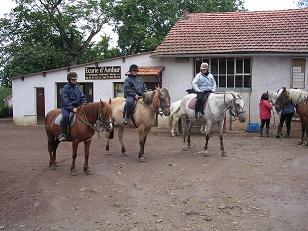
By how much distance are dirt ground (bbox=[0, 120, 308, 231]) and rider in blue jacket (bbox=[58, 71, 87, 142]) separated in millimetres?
1087

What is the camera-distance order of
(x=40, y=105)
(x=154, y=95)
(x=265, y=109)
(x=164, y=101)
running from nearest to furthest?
(x=164, y=101) → (x=154, y=95) → (x=265, y=109) → (x=40, y=105)

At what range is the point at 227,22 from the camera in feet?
61.8

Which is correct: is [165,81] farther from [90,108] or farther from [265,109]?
[90,108]

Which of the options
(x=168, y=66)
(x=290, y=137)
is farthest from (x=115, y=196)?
(x=168, y=66)

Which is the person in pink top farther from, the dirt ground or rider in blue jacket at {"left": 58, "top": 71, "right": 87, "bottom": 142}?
rider in blue jacket at {"left": 58, "top": 71, "right": 87, "bottom": 142}

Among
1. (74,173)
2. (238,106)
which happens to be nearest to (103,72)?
(238,106)

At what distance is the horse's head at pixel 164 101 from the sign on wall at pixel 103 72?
8682 mm

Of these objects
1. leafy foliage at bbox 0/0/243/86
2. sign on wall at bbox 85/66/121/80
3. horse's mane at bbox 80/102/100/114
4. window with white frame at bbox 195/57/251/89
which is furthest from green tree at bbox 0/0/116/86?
horse's mane at bbox 80/102/100/114

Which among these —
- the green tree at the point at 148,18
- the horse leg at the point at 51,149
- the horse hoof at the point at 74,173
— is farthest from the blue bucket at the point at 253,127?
the green tree at the point at 148,18

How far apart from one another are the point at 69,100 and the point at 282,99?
23.7ft

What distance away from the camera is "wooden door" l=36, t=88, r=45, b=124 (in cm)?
2047

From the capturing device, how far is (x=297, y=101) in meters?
12.7

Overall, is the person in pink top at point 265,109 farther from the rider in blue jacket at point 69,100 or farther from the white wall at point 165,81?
the rider in blue jacket at point 69,100

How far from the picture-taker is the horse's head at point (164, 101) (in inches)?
400
